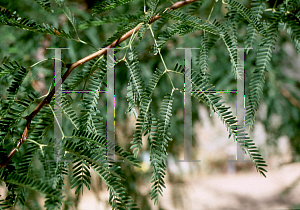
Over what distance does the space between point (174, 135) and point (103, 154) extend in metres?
0.42

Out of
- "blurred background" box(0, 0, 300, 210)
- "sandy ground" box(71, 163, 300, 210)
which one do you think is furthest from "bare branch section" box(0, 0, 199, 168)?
"sandy ground" box(71, 163, 300, 210)

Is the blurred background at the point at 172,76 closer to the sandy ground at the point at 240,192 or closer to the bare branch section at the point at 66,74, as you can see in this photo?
the bare branch section at the point at 66,74

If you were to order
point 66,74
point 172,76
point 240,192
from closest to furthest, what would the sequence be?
1. point 66,74
2. point 172,76
3. point 240,192

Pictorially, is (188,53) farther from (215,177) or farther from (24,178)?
(215,177)

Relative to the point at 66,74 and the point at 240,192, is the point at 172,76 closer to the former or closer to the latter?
the point at 66,74

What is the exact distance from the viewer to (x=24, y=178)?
14cm

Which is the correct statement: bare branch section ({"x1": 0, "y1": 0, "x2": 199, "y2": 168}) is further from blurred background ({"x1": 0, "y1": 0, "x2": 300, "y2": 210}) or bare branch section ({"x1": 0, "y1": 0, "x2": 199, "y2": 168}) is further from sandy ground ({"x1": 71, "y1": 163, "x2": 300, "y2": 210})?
sandy ground ({"x1": 71, "y1": 163, "x2": 300, "y2": 210})

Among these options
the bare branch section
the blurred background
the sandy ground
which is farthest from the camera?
the sandy ground

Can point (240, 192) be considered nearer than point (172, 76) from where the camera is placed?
No

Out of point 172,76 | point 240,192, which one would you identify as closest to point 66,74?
point 172,76

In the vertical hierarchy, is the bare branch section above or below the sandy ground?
above

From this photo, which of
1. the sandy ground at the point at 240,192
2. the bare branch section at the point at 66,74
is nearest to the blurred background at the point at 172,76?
the bare branch section at the point at 66,74

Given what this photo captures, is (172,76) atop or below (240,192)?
atop

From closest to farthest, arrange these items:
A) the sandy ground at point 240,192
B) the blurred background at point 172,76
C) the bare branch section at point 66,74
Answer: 1. the bare branch section at point 66,74
2. the blurred background at point 172,76
3. the sandy ground at point 240,192
